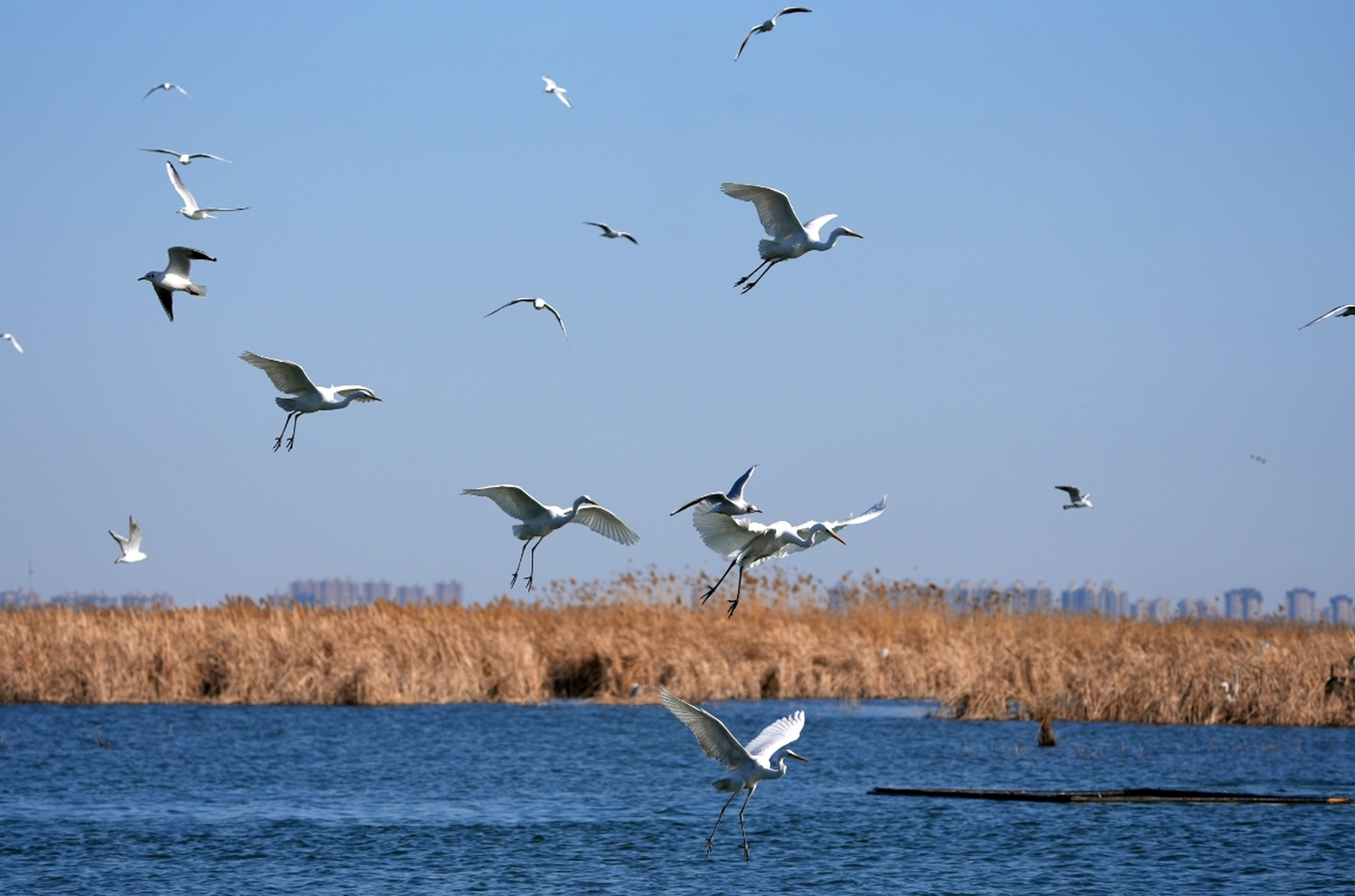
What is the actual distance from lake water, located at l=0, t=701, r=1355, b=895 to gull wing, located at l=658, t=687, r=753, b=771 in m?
4.92

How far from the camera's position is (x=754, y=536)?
1200 centimetres

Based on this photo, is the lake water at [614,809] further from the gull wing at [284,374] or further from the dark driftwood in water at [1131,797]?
the gull wing at [284,374]

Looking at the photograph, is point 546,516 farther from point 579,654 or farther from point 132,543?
point 579,654

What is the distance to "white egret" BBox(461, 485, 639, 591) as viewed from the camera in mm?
12820

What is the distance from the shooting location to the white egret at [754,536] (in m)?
11.8

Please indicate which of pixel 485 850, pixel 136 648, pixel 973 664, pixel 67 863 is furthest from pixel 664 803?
pixel 136 648

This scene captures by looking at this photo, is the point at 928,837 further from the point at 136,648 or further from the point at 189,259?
the point at 136,648

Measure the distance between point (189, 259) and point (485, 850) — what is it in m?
7.92

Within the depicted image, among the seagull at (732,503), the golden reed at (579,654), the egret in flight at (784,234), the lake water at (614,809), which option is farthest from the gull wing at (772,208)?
the golden reed at (579,654)

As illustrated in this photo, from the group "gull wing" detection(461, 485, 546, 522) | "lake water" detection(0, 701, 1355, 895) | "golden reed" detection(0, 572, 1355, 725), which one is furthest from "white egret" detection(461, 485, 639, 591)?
"golden reed" detection(0, 572, 1355, 725)

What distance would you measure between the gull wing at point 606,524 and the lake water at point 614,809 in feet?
16.0

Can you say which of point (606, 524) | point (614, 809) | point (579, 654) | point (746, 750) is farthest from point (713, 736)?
point (579, 654)

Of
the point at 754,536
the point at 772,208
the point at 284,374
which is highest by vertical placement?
the point at 772,208

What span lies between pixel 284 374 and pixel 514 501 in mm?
2475
